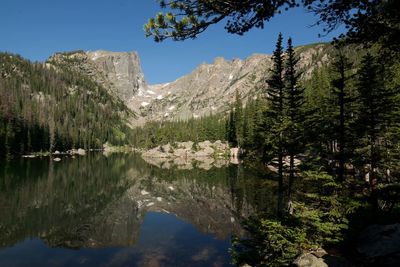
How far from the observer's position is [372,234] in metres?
20.8

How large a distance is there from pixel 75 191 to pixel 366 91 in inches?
1923

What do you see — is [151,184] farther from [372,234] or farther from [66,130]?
[66,130]

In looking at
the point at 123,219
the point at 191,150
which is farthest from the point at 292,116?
the point at 191,150

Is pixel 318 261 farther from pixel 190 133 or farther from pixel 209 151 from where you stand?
pixel 190 133

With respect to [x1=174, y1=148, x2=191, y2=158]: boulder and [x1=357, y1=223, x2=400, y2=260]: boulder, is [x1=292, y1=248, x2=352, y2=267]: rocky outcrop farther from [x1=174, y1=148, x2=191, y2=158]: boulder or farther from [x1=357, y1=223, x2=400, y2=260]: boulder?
[x1=174, y1=148, x2=191, y2=158]: boulder

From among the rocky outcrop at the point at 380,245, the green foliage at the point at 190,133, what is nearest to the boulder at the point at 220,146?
the green foliage at the point at 190,133

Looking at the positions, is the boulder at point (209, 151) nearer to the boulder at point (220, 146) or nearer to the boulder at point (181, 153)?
the boulder at point (220, 146)

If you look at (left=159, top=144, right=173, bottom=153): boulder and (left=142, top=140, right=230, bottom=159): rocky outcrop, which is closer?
(left=142, top=140, right=230, bottom=159): rocky outcrop

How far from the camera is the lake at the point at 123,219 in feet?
90.7

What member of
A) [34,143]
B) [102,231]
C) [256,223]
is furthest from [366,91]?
[34,143]

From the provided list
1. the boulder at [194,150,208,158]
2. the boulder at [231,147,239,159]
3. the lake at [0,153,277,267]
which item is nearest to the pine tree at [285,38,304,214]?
the lake at [0,153,277,267]

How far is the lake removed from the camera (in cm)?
2764

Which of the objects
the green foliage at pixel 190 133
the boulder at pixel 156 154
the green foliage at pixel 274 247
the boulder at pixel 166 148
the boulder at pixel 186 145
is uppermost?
the green foliage at pixel 190 133

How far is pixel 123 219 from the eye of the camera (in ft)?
136
